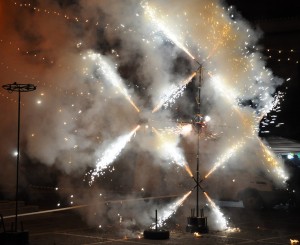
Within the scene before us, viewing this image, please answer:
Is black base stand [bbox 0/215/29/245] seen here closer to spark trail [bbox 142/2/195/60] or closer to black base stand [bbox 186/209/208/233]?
black base stand [bbox 186/209/208/233]

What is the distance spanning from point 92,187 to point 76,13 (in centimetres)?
656

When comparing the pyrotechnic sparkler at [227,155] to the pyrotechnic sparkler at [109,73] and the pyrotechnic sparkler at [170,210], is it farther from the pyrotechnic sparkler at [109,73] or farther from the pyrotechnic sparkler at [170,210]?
the pyrotechnic sparkler at [109,73]

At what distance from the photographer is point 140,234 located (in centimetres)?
1236

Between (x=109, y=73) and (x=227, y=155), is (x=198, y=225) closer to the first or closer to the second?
(x=109, y=73)

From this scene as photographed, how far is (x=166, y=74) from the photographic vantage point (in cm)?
1586

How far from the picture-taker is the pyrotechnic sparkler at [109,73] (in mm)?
14336

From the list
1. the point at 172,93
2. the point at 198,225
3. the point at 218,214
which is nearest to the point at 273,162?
the point at 218,214

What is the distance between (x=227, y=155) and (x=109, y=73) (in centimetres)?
561

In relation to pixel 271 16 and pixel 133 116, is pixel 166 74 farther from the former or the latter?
pixel 271 16

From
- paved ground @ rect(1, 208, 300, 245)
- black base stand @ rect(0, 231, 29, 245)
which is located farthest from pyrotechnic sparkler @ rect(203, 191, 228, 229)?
black base stand @ rect(0, 231, 29, 245)

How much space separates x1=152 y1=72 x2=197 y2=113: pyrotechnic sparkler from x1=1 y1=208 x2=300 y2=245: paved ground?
369 cm

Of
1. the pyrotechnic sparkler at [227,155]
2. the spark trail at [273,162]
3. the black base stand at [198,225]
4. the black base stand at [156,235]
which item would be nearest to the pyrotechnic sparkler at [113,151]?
the pyrotechnic sparkler at [227,155]

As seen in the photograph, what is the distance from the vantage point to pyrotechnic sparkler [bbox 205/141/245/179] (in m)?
18.2

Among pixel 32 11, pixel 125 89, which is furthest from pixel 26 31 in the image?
pixel 125 89
